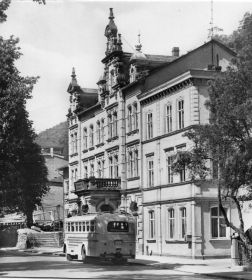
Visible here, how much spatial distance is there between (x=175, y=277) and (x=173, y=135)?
17486mm

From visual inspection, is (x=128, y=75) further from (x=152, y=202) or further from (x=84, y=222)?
(x=84, y=222)

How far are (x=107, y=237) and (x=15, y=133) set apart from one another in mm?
7183

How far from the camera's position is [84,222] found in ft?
125

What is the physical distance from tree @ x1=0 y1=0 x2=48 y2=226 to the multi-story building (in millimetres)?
7855

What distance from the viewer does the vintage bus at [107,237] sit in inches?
1411

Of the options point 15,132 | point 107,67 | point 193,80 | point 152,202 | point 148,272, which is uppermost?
point 107,67

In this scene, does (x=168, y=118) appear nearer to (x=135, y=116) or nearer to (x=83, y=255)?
(x=135, y=116)

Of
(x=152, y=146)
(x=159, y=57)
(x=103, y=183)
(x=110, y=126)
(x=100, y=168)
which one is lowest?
(x=103, y=183)

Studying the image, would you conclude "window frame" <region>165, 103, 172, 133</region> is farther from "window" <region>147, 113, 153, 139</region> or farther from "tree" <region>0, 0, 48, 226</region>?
"tree" <region>0, 0, 48, 226</region>

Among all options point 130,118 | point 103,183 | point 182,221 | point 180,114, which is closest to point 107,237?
point 182,221

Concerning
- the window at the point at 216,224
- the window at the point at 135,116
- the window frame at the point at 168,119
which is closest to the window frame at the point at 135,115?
the window at the point at 135,116

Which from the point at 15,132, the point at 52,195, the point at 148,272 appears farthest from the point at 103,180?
the point at 52,195

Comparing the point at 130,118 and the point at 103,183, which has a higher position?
the point at 130,118

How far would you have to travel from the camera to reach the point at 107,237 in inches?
1420
